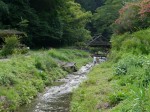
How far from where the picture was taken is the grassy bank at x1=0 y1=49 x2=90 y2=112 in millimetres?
15055

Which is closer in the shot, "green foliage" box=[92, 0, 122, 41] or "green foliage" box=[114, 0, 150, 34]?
"green foliage" box=[114, 0, 150, 34]

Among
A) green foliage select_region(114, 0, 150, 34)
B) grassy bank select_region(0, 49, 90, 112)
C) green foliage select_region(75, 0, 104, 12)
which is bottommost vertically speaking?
grassy bank select_region(0, 49, 90, 112)

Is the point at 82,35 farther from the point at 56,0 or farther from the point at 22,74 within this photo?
the point at 22,74

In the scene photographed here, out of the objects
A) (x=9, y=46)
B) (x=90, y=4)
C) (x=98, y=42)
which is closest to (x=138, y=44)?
(x=9, y=46)

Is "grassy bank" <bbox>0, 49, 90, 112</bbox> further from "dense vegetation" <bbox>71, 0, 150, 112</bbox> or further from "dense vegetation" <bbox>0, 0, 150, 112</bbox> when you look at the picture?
"dense vegetation" <bbox>71, 0, 150, 112</bbox>

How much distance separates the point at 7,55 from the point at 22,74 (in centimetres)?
774

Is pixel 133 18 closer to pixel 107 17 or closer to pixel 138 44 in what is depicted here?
pixel 138 44

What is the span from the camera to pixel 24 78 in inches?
765

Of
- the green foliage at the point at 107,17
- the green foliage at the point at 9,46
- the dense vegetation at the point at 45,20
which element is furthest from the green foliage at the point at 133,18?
the green foliage at the point at 107,17

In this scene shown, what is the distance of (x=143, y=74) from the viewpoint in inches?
468

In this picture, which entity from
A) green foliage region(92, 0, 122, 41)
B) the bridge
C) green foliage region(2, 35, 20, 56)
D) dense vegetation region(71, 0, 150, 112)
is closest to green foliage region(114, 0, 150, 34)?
dense vegetation region(71, 0, 150, 112)

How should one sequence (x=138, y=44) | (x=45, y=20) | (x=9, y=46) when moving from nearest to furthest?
1. (x=138, y=44)
2. (x=9, y=46)
3. (x=45, y=20)

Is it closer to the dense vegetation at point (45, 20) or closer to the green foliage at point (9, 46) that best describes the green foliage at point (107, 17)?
the dense vegetation at point (45, 20)

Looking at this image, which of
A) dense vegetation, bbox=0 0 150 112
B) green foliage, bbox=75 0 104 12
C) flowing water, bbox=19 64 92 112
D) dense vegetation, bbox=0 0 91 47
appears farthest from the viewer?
green foliage, bbox=75 0 104 12
